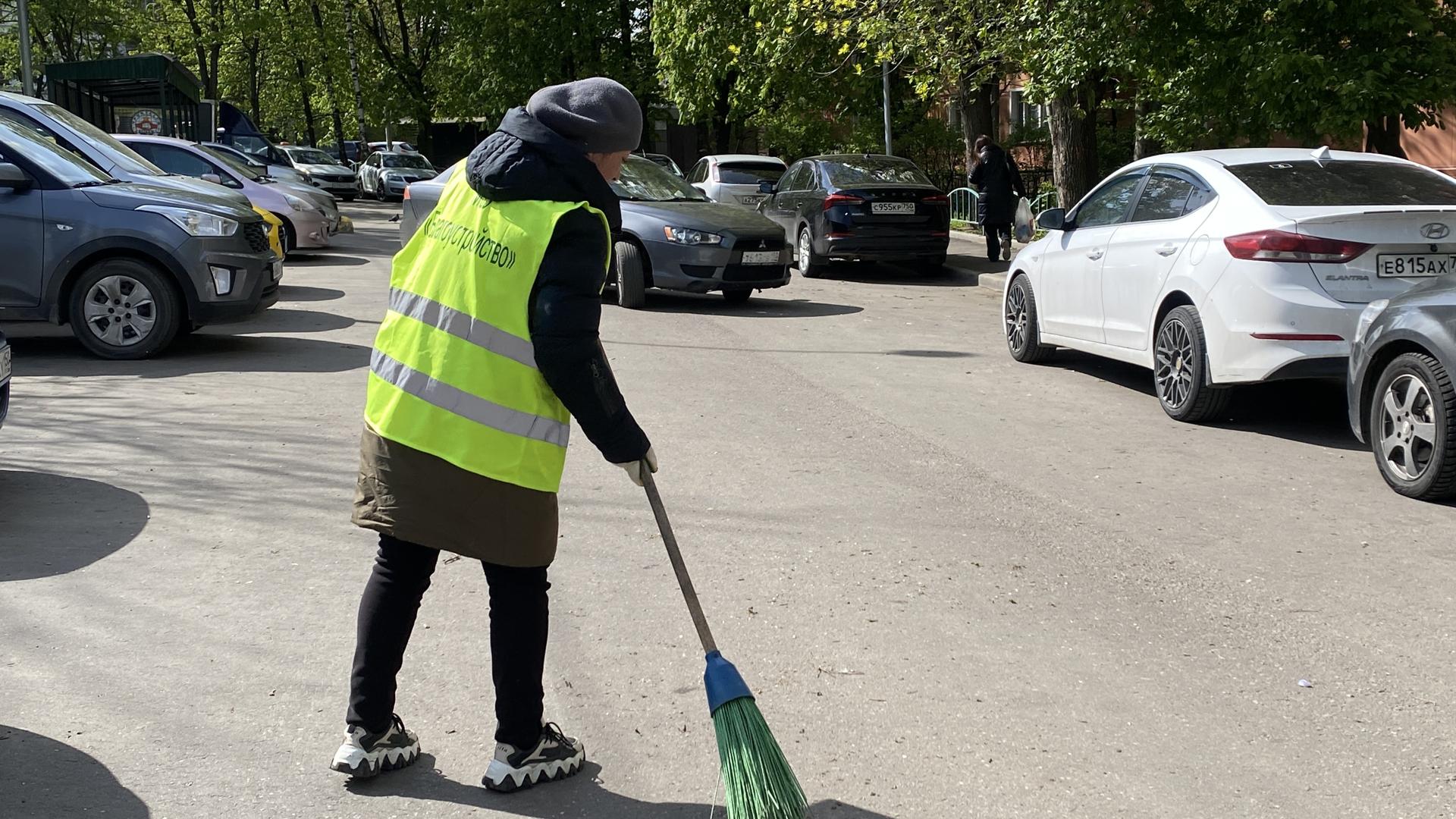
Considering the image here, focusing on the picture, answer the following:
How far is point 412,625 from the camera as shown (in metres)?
3.60

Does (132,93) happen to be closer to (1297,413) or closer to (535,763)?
(1297,413)

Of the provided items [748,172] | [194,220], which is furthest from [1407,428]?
[748,172]

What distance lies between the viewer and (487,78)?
42.3 meters

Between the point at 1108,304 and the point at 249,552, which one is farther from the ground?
the point at 1108,304

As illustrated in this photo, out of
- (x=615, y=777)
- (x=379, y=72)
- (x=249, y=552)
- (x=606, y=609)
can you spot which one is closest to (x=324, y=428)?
(x=249, y=552)

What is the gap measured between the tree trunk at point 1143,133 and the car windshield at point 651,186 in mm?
4900

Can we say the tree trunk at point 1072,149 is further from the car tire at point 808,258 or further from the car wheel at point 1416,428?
the car wheel at point 1416,428

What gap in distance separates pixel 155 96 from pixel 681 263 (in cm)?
2192

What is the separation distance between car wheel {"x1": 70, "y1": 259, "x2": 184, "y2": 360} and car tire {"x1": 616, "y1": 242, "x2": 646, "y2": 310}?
4.84 metres

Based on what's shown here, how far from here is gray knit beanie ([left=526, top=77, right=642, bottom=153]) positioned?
3434 mm

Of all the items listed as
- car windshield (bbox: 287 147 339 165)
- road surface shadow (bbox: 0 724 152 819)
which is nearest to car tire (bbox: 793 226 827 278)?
road surface shadow (bbox: 0 724 152 819)

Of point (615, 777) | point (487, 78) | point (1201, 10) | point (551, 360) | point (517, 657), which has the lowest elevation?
point (615, 777)

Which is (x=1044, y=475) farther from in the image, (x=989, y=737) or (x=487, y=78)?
(x=487, y=78)

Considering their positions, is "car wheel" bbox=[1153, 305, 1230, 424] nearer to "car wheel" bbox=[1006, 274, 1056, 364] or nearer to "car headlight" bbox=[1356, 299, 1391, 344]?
"car headlight" bbox=[1356, 299, 1391, 344]
